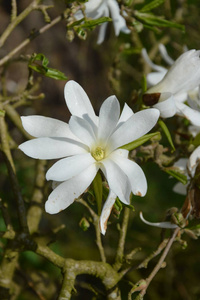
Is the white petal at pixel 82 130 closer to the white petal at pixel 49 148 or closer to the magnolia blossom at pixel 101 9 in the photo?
the white petal at pixel 49 148

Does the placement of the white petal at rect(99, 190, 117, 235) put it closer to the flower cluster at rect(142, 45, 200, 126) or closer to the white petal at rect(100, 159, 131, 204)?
the white petal at rect(100, 159, 131, 204)

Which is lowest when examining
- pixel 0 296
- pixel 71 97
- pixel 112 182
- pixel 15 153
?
pixel 15 153

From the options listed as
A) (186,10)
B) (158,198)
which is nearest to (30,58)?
Answer: (158,198)

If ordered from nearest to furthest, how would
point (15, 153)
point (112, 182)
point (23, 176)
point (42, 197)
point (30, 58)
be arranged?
point (112, 182) → point (30, 58) → point (42, 197) → point (23, 176) → point (15, 153)

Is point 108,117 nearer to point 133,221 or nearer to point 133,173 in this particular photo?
point 133,173

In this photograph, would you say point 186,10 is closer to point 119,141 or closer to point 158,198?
point 158,198

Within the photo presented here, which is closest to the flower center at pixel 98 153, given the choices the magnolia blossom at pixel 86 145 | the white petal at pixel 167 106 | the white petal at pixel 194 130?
the magnolia blossom at pixel 86 145

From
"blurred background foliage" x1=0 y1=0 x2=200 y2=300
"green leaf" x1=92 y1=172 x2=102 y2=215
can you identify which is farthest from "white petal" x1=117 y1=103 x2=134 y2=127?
"blurred background foliage" x1=0 y1=0 x2=200 y2=300
